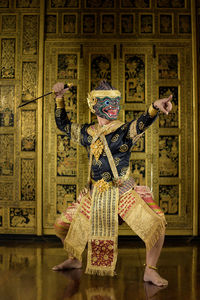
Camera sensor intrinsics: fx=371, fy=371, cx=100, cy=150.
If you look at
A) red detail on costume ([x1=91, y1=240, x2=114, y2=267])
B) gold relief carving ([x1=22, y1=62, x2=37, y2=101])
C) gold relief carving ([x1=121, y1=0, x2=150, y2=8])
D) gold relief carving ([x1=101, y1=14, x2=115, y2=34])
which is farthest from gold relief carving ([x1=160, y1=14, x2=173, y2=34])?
red detail on costume ([x1=91, y1=240, x2=114, y2=267])

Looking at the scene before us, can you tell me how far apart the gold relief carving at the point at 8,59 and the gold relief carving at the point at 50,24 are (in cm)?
46

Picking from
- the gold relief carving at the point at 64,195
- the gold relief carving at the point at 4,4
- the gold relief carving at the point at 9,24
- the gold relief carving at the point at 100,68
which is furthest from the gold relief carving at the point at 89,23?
the gold relief carving at the point at 64,195

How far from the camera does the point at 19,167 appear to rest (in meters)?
4.53

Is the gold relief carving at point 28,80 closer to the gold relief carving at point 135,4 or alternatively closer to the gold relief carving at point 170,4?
the gold relief carving at point 135,4

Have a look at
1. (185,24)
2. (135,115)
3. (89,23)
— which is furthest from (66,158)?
(185,24)

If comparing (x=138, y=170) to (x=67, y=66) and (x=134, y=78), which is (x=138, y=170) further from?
(x=67, y=66)

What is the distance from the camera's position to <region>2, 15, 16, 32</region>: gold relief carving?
460 centimetres

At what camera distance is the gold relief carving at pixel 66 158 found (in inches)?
178

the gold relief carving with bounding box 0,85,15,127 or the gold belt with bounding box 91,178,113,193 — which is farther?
the gold relief carving with bounding box 0,85,15,127

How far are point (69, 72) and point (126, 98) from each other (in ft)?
2.53

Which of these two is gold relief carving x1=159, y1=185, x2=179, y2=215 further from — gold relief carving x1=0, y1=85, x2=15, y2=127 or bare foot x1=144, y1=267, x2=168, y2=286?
gold relief carving x1=0, y1=85, x2=15, y2=127

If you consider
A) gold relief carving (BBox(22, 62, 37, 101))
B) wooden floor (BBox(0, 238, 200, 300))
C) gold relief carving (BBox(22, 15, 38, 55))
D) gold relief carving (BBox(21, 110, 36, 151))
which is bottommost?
wooden floor (BBox(0, 238, 200, 300))

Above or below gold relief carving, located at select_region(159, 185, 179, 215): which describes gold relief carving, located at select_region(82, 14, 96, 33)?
above

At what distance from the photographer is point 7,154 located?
4.55 metres
